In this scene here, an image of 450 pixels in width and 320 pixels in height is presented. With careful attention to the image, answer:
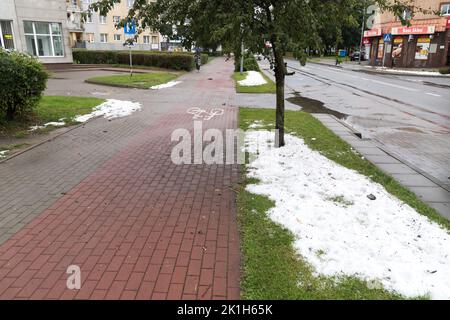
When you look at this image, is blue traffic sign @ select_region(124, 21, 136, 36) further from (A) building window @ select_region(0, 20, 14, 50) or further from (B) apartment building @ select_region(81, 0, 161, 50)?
(B) apartment building @ select_region(81, 0, 161, 50)

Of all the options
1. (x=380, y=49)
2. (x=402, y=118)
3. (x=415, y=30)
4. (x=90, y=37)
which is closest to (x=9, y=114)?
(x=402, y=118)

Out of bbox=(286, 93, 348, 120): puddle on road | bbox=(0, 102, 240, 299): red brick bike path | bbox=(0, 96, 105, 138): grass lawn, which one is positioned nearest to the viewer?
bbox=(0, 102, 240, 299): red brick bike path

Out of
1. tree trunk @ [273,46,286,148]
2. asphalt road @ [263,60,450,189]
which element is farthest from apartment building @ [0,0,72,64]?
tree trunk @ [273,46,286,148]

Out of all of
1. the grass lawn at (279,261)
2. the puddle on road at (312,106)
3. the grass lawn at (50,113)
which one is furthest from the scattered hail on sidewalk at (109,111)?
the grass lawn at (279,261)

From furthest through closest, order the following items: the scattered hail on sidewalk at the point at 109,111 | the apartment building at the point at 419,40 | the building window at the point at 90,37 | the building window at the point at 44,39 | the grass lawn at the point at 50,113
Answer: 1. the building window at the point at 90,37
2. the apartment building at the point at 419,40
3. the building window at the point at 44,39
4. the scattered hail on sidewalk at the point at 109,111
5. the grass lawn at the point at 50,113

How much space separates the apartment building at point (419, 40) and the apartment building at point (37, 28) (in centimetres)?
2953

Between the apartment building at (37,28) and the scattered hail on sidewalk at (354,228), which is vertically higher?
the apartment building at (37,28)

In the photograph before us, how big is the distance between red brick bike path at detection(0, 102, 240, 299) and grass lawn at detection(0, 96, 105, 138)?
14.2ft

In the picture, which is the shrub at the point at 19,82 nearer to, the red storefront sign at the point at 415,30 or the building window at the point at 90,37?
the red storefront sign at the point at 415,30

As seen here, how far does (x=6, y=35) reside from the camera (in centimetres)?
2522

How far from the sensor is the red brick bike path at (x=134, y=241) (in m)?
3.49

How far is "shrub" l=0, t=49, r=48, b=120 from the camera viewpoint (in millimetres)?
9156

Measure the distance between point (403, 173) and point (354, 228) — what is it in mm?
2984

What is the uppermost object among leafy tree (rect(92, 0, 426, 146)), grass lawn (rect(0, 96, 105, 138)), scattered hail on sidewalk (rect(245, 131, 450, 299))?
leafy tree (rect(92, 0, 426, 146))
